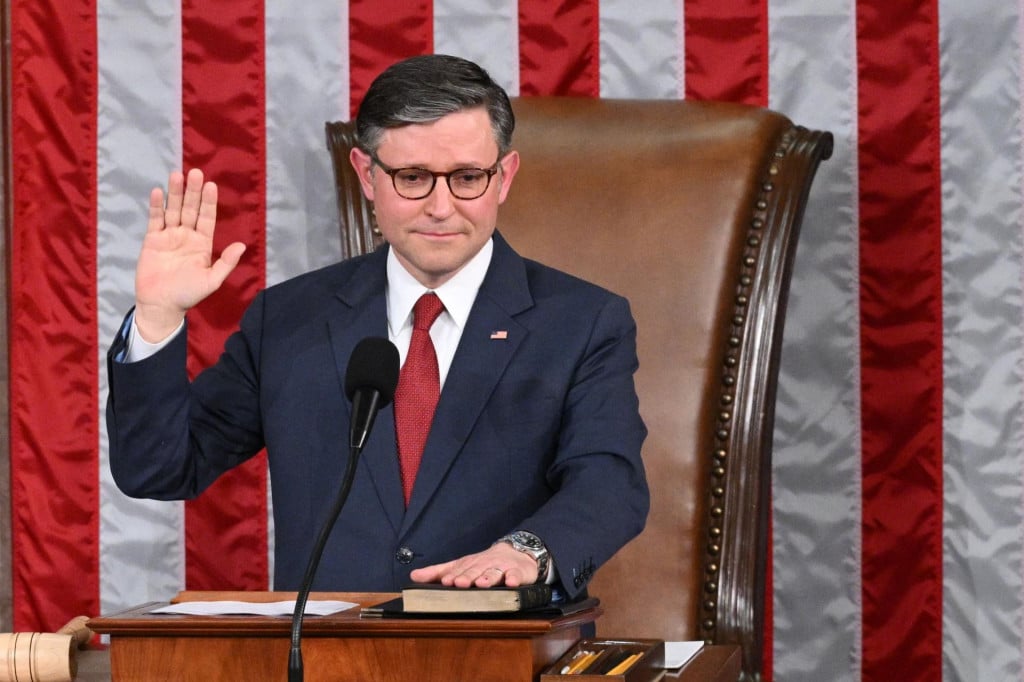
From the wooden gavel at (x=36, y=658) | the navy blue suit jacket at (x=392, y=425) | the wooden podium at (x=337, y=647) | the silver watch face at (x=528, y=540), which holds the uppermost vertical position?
the navy blue suit jacket at (x=392, y=425)

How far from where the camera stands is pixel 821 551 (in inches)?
115

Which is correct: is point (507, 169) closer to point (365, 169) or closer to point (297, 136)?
point (365, 169)

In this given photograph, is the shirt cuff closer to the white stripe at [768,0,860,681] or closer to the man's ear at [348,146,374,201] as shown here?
the man's ear at [348,146,374,201]

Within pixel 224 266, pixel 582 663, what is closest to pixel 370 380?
pixel 582 663

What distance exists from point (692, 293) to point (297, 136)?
0.91 meters

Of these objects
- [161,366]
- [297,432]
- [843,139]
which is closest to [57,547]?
[297,432]

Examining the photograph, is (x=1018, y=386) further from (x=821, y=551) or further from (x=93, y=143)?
(x=93, y=143)

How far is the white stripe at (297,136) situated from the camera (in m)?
3.01

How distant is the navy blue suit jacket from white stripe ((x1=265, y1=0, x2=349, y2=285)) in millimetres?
706

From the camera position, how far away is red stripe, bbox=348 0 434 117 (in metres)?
2.99

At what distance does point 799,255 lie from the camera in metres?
2.92

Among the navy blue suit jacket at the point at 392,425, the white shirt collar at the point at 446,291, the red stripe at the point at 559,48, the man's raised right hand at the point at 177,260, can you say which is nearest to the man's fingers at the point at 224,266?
the man's raised right hand at the point at 177,260

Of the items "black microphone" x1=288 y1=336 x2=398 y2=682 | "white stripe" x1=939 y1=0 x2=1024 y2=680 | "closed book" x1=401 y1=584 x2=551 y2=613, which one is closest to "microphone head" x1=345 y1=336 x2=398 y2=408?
"black microphone" x1=288 y1=336 x2=398 y2=682

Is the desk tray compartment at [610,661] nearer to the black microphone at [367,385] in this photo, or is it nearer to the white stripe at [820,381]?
the black microphone at [367,385]
